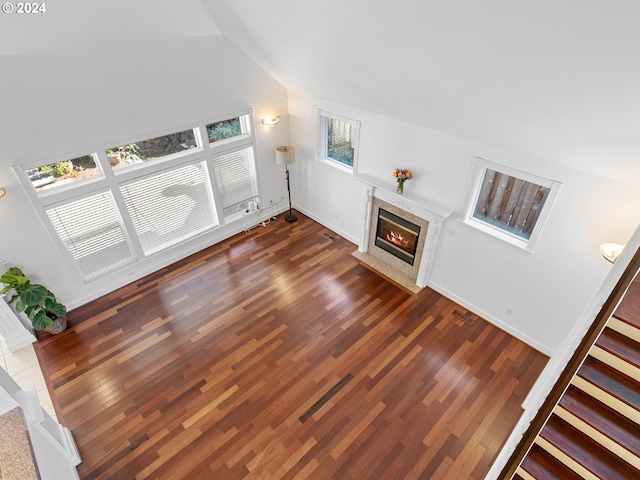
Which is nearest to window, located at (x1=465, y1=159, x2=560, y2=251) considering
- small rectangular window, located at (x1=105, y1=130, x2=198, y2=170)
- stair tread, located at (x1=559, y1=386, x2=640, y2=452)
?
stair tread, located at (x1=559, y1=386, x2=640, y2=452)

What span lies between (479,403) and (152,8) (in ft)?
19.7

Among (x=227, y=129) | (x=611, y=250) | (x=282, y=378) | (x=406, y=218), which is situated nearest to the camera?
(x=611, y=250)

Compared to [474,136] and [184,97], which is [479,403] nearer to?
[474,136]

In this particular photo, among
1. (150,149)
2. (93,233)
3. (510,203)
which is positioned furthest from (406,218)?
(93,233)

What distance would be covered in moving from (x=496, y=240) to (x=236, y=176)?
4664 mm

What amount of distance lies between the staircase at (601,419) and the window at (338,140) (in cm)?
442

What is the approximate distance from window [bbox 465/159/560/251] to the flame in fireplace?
123cm

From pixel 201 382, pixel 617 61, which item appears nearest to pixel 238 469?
pixel 201 382

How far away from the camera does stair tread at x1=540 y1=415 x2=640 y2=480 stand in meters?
2.29

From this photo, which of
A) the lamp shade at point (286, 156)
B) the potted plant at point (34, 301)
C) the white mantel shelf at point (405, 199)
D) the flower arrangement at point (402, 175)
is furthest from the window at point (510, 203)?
the potted plant at point (34, 301)

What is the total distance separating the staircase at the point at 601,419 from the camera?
2.31 metres

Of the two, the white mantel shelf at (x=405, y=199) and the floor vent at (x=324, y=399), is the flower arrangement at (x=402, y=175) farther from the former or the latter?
the floor vent at (x=324, y=399)

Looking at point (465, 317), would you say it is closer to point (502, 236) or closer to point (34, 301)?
point (502, 236)

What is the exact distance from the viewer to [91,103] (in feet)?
14.9
